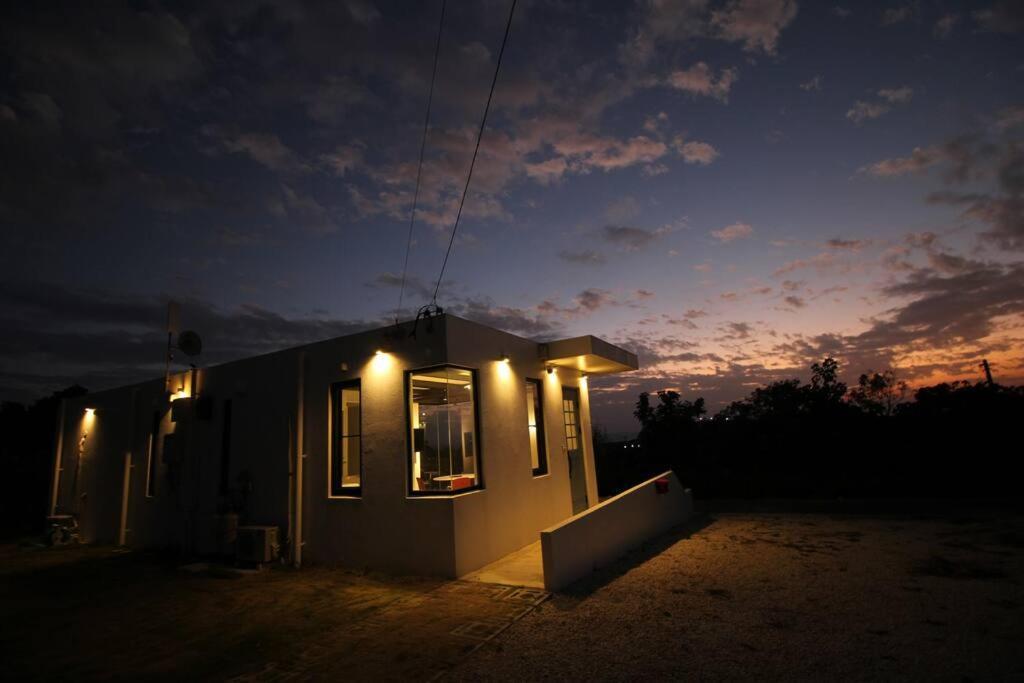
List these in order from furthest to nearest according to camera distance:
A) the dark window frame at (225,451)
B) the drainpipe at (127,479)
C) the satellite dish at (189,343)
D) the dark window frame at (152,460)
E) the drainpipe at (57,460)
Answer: the drainpipe at (57,460)
the drainpipe at (127,479)
the dark window frame at (152,460)
the satellite dish at (189,343)
the dark window frame at (225,451)

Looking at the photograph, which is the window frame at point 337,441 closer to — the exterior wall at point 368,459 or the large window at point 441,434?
the exterior wall at point 368,459

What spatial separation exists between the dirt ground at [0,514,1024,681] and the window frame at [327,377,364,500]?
0.93m

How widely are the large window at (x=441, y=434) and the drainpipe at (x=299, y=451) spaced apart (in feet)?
5.62

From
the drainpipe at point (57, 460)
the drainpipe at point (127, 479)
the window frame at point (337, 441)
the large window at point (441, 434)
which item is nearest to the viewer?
the large window at point (441, 434)

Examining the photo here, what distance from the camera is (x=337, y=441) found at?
6367mm

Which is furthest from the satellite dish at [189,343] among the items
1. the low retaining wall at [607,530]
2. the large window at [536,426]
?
the low retaining wall at [607,530]

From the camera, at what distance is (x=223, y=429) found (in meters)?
7.58

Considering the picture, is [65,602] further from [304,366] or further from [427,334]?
[427,334]

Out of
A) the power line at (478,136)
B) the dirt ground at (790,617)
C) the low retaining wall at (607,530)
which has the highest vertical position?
the power line at (478,136)

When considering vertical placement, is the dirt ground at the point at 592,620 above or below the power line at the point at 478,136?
below

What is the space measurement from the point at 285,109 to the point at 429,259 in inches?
108

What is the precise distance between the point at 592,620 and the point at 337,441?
400 centimetres

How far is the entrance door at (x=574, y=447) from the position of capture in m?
8.52

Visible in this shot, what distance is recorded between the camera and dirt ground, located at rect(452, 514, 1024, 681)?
3021mm
